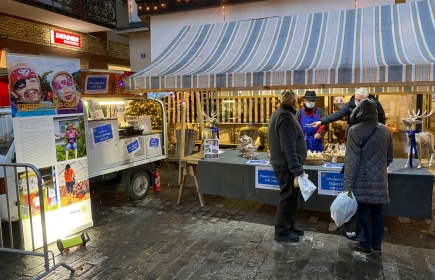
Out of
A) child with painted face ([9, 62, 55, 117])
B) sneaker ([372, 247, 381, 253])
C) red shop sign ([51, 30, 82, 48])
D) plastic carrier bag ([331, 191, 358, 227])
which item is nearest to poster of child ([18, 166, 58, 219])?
child with painted face ([9, 62, 55, 117])

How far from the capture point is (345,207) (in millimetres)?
4164

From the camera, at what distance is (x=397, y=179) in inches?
186

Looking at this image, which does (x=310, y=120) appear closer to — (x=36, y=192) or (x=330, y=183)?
(x=330, y=183)

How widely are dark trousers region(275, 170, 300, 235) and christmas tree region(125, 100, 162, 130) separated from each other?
197 inches

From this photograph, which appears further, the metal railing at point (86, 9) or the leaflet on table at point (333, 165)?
the metal railing at point (86, 9)

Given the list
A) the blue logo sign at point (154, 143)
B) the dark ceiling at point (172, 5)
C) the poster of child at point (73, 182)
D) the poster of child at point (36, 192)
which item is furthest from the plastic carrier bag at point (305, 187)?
the dark ceiling at point (172, 5)

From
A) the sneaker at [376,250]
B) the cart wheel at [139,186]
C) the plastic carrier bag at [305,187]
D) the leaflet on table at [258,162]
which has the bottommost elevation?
the sneaker at [376,250]

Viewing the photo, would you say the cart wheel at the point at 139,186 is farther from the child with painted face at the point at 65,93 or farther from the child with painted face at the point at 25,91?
the child with painted face at the point at 25,91

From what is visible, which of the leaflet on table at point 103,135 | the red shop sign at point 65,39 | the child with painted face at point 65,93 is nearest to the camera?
the child with painted face at point 65,93

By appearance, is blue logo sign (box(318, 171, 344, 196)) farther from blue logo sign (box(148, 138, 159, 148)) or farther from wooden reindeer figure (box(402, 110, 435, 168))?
blue logo sign (box(148, 138, 159, 148))

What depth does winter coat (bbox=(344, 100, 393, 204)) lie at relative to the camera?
4.09m

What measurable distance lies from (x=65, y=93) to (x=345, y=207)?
4.22 meters

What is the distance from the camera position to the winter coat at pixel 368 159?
4.09 metres

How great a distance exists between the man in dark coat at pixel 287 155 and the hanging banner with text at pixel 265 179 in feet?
2.16
